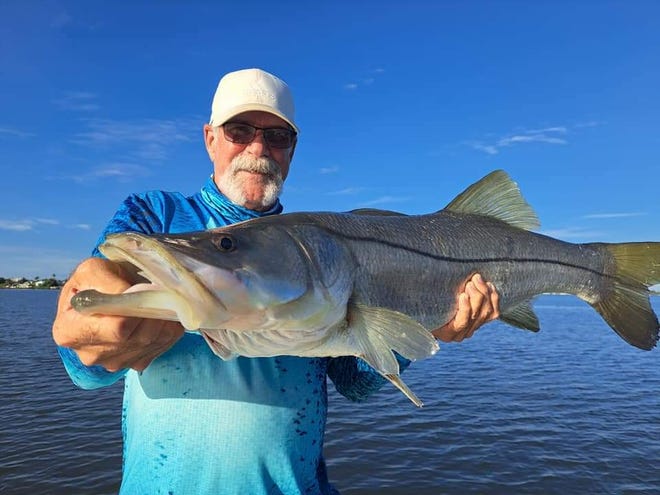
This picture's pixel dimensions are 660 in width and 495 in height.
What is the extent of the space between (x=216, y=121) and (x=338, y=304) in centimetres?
194

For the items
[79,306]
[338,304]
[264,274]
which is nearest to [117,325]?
[79,306]

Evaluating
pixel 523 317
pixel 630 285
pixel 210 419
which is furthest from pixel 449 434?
pixel 210 419

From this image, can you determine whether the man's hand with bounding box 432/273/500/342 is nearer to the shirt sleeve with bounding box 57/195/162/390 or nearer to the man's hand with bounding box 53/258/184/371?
the man's hand with bounding box 53/258/184/371

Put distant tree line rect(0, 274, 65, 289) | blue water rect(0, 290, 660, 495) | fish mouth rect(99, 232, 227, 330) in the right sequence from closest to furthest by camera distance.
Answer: fish mouth rect(99, 232, 227, 330) < blue water rect(0, 290, 660, 495) < distant tree line rect(0, 274, 65, 289)

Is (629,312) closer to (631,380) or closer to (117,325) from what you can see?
(117,325)

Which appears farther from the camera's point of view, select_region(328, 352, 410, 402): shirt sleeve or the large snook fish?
select_region(328, 352, 410, 402): shirt sleeve

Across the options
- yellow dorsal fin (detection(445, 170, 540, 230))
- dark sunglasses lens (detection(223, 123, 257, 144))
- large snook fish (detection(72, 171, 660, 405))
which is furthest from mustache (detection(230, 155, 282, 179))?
yellow dorsal fin (detection(445, 170, 540, 230))

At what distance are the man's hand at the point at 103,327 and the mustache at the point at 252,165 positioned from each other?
167cm

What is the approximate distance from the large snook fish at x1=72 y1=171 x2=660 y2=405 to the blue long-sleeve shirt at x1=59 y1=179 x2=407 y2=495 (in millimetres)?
561

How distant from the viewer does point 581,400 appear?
15398 millimetres

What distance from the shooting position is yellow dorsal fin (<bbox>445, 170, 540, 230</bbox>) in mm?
3934

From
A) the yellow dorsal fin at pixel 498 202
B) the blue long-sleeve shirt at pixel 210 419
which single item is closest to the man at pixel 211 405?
the blue long-sleeve shirt at pixel 210 419

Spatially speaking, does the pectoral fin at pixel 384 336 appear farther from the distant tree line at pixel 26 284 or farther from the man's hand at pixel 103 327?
the distant tree line at pixel 26 284

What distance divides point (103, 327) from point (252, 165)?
6.51 ft
